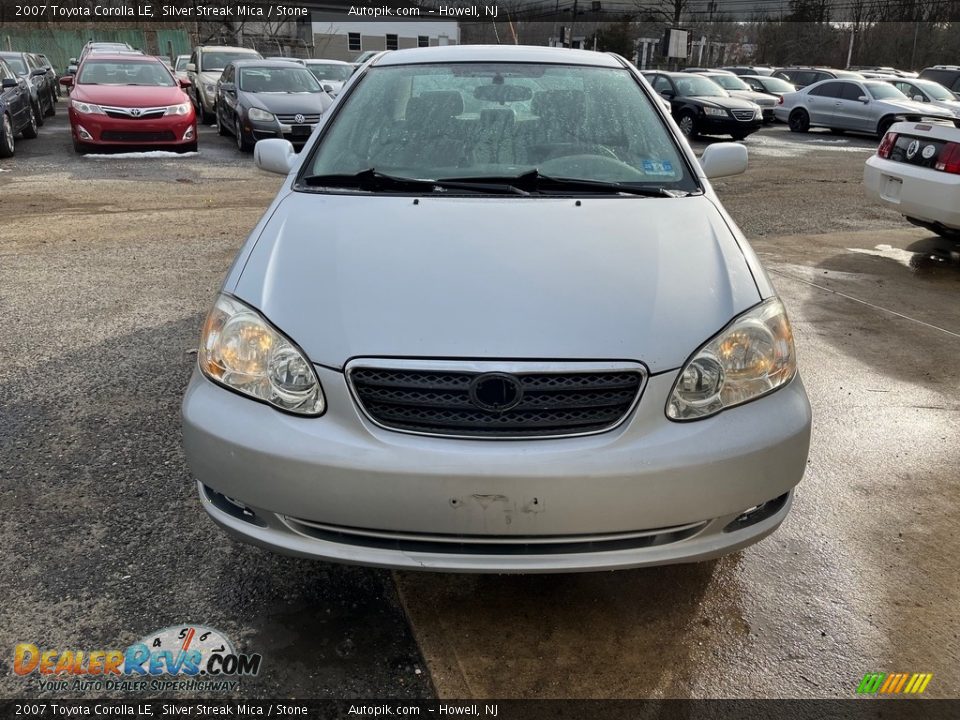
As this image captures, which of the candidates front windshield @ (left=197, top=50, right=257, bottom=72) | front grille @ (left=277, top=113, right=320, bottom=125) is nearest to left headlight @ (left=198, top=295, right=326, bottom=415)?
front grille @ (left=277, top=113, right=320, bottom=125)

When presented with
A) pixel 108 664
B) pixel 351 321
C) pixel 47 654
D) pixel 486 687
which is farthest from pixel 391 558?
pixel 47 654

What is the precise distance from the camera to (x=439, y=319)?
6.91 feet

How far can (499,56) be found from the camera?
12.1 feet

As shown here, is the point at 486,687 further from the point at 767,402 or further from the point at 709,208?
the point at 709,208

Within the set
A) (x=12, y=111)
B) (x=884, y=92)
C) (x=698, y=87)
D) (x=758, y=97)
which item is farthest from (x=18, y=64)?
(x=884, y=92)

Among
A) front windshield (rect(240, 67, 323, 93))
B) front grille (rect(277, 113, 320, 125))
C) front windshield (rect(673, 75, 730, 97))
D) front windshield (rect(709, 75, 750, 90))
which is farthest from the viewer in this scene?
front windshield (rect(709, 75, 750, 90))

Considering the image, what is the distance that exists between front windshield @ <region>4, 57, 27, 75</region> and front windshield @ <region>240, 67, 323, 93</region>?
17.2ft

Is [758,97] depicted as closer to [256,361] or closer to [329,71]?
[329,71]

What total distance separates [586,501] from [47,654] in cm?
160

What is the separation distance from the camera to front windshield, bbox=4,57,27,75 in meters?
15.1

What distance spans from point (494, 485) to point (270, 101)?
448 inches

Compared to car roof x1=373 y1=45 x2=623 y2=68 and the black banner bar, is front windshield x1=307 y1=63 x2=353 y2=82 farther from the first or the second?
the black banner bar

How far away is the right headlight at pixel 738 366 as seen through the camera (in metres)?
2.09

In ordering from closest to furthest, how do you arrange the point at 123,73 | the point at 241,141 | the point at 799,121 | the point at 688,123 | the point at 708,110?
1. the point at 123,73
2. the point at 241,141
3. the point at 708,110
4. the point at 688,123
5. the point at 799,121
